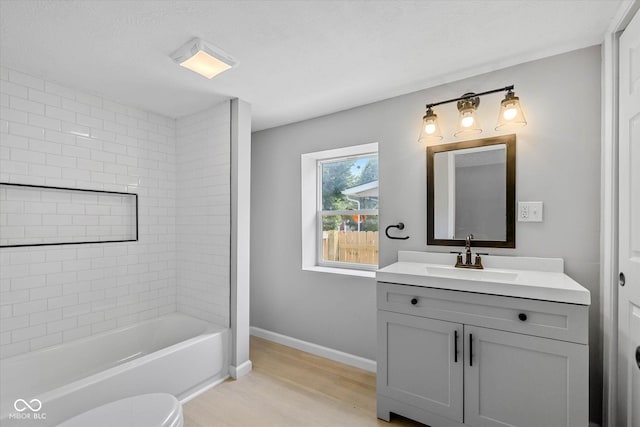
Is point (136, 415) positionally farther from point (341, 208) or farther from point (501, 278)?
point (341, 208)

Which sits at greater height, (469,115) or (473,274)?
(469,115)

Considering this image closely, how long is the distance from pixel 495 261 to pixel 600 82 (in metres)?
1.19

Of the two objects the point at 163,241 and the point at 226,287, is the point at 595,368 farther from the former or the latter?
the point at 163,241

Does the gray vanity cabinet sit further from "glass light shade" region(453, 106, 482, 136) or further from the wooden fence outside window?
"glass light shade" region(453, 106, 482, 136)

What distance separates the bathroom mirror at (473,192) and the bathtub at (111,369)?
1952 millimetres

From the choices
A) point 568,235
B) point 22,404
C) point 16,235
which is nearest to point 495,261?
point 568,235

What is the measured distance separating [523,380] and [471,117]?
5.06ft

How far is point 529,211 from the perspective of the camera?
74.9 inches

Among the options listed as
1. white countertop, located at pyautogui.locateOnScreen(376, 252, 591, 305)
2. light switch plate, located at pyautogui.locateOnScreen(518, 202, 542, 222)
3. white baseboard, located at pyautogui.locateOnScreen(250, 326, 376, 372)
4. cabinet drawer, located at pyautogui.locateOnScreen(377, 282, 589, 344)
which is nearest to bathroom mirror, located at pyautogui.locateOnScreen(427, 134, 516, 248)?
light switch plate, located at pyautogui.locateOnScreen(518, 202, 542, 222)

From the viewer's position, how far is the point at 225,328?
250 cm

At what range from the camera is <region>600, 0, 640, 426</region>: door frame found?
1538mm

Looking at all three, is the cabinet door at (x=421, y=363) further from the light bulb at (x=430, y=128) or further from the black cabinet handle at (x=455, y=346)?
the light bulb at (x=430, y=128)

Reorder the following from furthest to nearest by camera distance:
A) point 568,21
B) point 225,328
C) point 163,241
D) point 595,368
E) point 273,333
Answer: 1. point 273,333
2. point 163,241
3. point 225,328
4. point 595,368
5. point 568,21

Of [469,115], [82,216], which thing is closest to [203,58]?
[82,216]
